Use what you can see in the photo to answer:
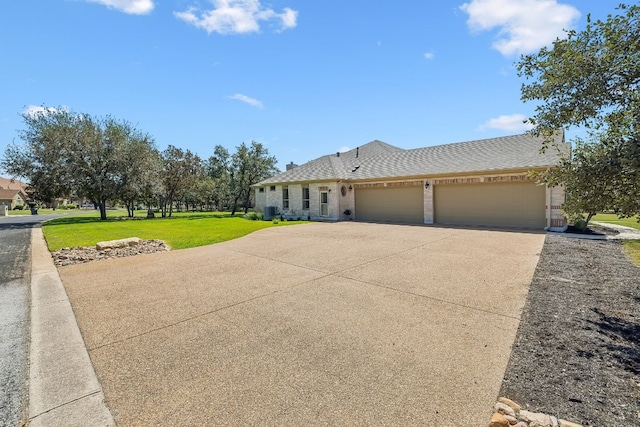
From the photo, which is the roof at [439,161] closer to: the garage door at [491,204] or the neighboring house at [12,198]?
the garage door at [491,204]

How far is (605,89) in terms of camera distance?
4.23 m

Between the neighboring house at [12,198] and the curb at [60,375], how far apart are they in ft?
198

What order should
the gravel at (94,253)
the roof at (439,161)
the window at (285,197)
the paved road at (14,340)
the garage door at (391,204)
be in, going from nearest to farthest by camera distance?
the paved road at (14,340)
the gravel at (94,253)
the roof at (439,161)
the garage door at (391,204)
the window at (285,197)

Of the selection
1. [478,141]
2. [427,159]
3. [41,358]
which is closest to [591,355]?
[41,358]

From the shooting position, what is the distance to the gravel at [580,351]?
2.36 m

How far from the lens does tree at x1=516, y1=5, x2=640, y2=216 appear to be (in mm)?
3843

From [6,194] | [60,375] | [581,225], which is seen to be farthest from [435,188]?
[6,194]

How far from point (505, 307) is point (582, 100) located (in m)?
Answer: 3.25

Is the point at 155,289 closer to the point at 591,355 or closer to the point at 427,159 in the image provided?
the point at 591,355

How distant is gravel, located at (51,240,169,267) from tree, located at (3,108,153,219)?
16.4m

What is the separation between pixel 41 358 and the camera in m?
3.27

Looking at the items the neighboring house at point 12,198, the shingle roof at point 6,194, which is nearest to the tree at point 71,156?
the neighboring house at point 12,198

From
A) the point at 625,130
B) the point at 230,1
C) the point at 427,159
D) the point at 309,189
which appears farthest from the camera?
the point at 309,189

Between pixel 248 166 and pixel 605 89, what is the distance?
104 ft
